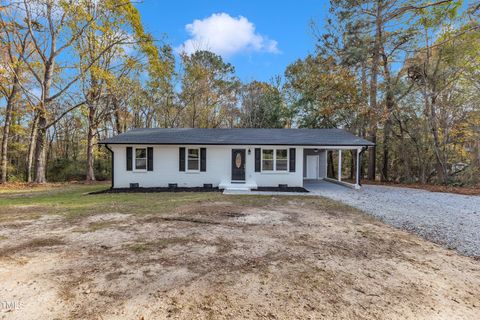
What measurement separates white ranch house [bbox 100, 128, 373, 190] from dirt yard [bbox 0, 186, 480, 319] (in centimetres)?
591

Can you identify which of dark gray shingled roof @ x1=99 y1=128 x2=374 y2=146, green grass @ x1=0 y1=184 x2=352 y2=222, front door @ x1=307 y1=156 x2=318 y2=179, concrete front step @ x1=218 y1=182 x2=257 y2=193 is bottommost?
green grass @ x1=0 y1=184 x2=352 y2=222

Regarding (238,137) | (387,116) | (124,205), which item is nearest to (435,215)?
(238,137)

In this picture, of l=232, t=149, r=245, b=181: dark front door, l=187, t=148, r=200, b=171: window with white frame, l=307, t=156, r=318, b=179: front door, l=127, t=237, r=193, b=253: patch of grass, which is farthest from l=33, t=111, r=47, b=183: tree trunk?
l=307, t=156, r=318, b=179: front door

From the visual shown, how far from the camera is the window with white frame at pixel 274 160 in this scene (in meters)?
12.0

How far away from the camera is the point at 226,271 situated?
10.5 feet

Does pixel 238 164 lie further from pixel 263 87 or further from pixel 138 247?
pixel 263 87

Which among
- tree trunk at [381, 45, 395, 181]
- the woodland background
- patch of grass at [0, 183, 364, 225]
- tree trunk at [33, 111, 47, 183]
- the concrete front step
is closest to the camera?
patch of grass at [0, 183, 364, 225]

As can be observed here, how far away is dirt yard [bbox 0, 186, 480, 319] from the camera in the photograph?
7.98ft

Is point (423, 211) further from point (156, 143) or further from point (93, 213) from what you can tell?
point (156, 143)

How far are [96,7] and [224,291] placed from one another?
17.5 m

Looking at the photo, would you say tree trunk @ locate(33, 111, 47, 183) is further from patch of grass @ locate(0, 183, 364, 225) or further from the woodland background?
patch of grass @ locate(0, 183, 364, 225)

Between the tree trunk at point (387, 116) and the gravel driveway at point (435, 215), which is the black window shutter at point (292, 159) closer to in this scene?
the gravel driveway at point (435, 215)

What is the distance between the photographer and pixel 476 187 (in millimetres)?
12039

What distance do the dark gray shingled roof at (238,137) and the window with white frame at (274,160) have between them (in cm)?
60
